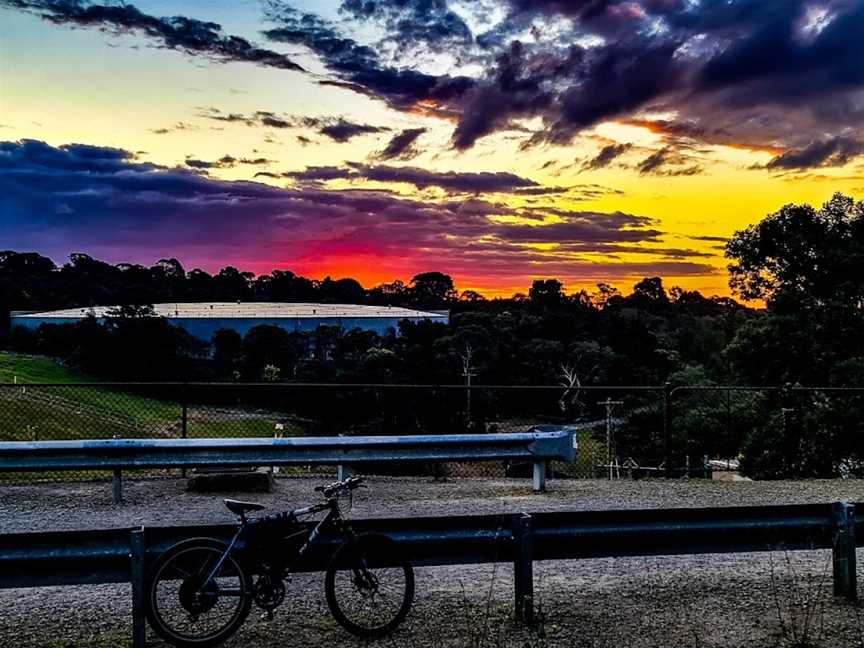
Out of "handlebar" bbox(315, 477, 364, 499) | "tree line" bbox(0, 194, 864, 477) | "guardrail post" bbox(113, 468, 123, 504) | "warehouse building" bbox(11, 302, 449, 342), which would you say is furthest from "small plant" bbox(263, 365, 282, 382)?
"handlebar" bbox(315, 477, 364, 499)

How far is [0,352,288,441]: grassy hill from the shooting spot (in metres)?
18.5

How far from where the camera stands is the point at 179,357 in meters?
53.4

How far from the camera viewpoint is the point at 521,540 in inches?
230

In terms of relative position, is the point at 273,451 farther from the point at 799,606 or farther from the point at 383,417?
the point at 383,417

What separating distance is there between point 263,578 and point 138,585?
80 cm

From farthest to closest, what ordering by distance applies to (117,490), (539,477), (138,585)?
1. (539,477)
2. (117,490)
3. (138,585)

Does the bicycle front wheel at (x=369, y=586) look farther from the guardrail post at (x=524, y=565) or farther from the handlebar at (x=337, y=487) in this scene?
the guardrail post at (x=524, y=565)

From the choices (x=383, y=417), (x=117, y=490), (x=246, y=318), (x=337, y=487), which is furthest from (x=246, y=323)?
(x=337, y=487)

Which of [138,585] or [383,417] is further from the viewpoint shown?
[383,417]

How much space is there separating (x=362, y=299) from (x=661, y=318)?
131 feet

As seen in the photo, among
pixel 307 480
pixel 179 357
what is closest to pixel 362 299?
pixel 179 357

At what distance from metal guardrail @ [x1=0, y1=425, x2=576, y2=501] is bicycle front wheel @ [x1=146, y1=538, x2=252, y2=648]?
486 cm

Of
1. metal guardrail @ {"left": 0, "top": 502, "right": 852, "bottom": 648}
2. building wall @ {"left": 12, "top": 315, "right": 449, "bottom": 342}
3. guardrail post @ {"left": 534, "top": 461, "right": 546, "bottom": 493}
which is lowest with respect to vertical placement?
guardrail post @ {"left": 534, "top": 461, "right": 546, "bottom": 493}

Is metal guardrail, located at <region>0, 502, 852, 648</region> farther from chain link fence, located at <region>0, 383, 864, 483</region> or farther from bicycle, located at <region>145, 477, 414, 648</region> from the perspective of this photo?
chain link fence, located at <region>0, 383, 864, 483</region>
